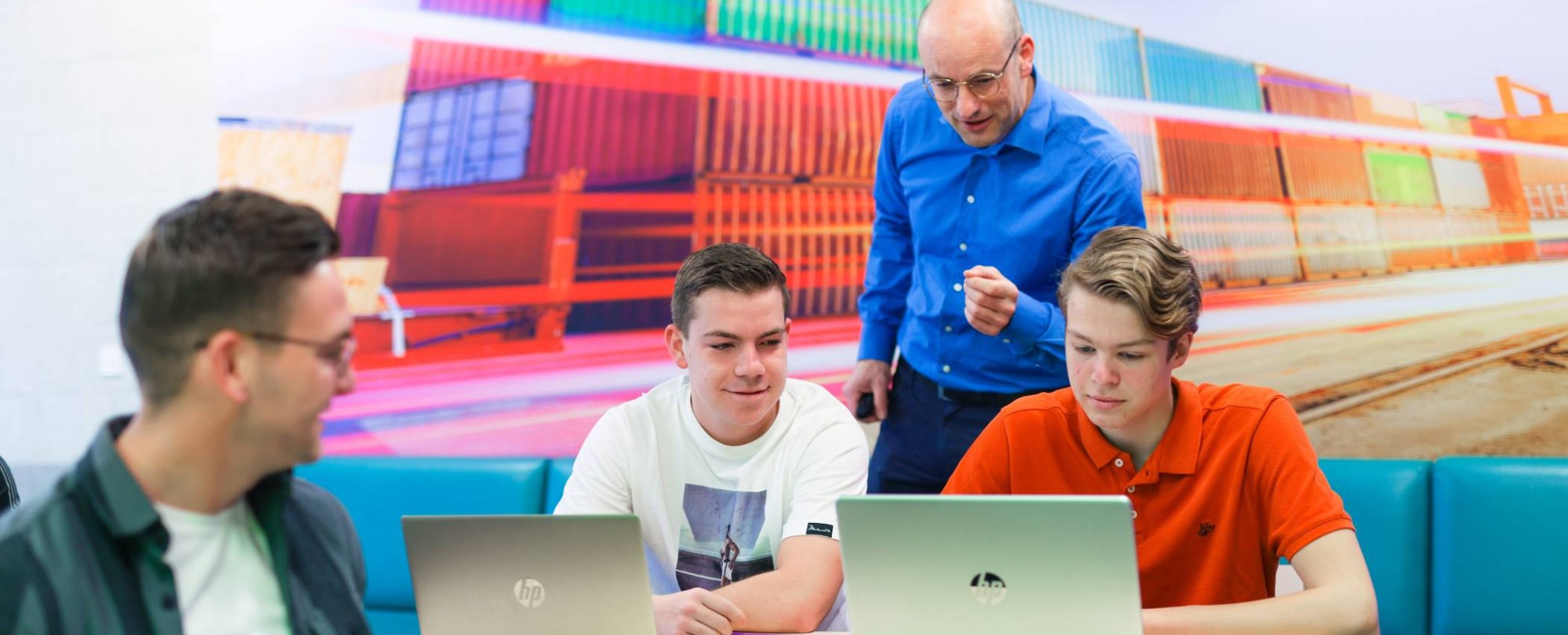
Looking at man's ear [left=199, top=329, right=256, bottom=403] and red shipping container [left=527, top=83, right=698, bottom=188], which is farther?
red shipping container [left=527, top=83, right=698, bottom=188]

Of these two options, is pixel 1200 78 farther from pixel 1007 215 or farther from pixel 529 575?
pixel 529 575

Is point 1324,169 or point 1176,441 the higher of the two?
point 1324,169

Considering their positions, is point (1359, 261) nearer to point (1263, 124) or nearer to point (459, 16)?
point (1263, 124)

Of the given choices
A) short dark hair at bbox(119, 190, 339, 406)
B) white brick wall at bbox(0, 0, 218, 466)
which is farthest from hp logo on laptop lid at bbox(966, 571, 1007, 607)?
white brick wall at bbox(0, 0, 218, 466)

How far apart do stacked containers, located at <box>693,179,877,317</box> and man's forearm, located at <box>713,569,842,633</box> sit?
4.96 ft

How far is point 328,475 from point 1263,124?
241 centimetres

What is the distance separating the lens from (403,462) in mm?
2822

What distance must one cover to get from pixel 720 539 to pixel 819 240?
1.38 meters

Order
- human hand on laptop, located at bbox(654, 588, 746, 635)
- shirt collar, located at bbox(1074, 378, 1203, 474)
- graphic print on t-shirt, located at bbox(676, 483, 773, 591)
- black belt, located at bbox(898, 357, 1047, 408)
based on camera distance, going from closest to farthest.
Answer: human hand on laptop, located at bbox(654, 588, 746, 635), shirt collar, located at bbox(1074, 378, 1203, 474), graphic print on t-shirt, located at bbox(676, 483, 773, 591), black belt, located at bbox(898, 357, 1047, 408)

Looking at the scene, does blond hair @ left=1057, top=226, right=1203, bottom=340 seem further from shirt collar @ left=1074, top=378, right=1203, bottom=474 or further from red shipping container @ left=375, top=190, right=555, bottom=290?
red shipping container @ left=375, top=190, right=555, bottom=290

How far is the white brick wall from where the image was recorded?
3496 millimetres

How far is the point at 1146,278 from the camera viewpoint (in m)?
1.54

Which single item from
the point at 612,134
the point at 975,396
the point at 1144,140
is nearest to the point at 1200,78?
the point at 1144,140

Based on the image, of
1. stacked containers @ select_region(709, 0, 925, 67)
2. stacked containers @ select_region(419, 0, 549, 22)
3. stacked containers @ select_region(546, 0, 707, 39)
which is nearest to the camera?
stacked containers @ select_region(709, 0, 925, 67)
